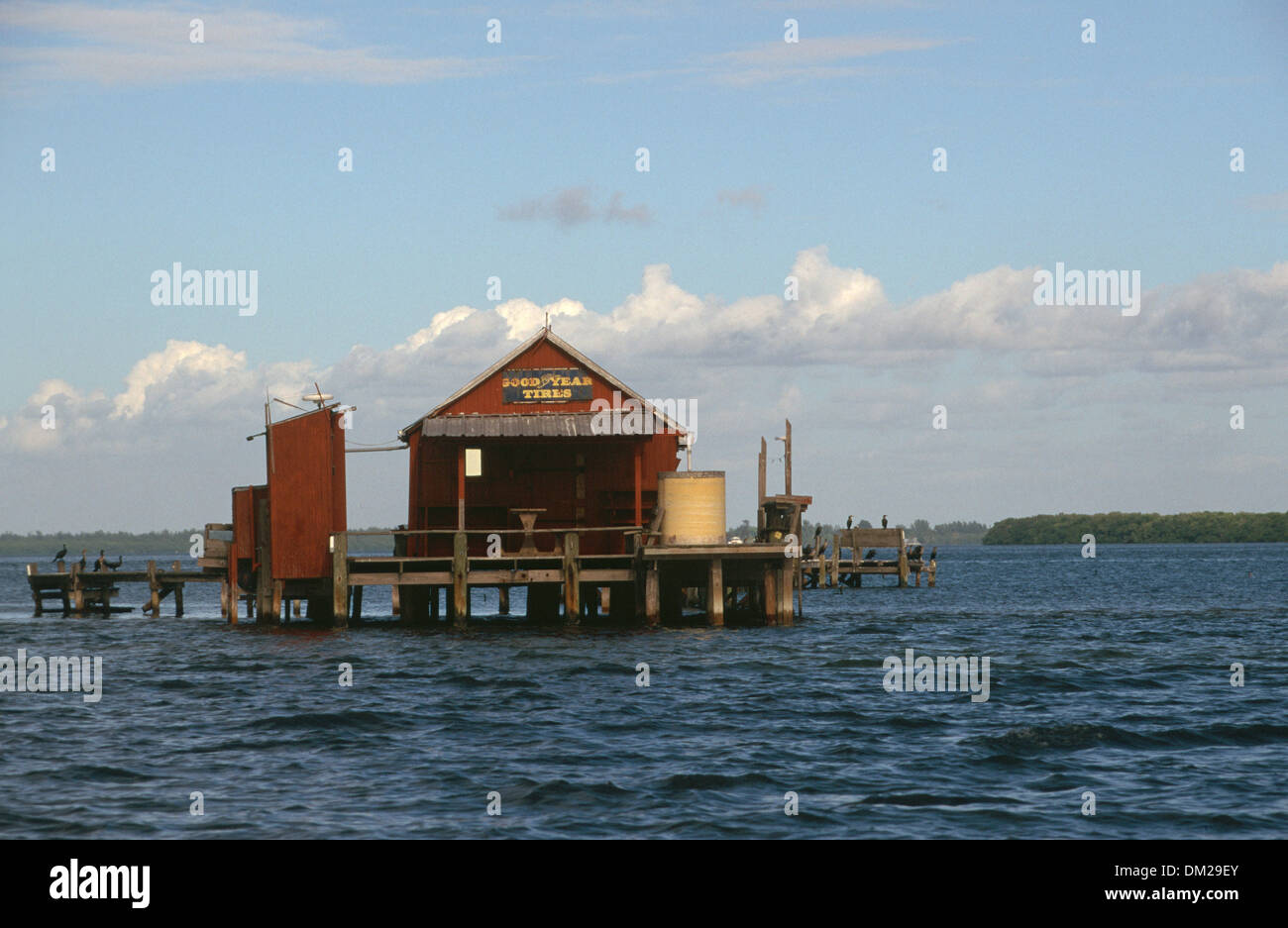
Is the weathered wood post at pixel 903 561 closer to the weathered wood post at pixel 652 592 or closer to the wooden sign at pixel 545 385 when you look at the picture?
the wooden sign at pixel 545 385

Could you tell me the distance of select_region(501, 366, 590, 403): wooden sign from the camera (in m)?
38.3

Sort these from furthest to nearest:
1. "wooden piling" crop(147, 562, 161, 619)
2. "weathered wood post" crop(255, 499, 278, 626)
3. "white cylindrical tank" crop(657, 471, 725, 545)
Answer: "wooden piling" crop(147, 562, 161, 619)
"weathered wood post" crop(255, 499, 278, 626)
"white cylindrical tank" crop(657, 471, 725, 545)

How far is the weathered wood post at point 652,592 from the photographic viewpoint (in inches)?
1417

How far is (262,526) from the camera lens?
38562 millimetres

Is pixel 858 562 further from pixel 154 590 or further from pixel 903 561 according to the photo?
pixel 154 590

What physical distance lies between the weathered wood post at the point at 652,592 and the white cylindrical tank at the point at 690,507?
0.94m

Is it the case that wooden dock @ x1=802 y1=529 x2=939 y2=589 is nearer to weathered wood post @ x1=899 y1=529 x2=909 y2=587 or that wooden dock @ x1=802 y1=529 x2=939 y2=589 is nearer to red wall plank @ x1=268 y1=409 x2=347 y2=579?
weathered wood post @ x1=899 y1=529 x2=909 y2=587

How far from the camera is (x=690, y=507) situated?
116ft

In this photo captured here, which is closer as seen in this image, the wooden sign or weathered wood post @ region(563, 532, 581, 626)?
weathered wood post @ region(563, 532, 581, 626)

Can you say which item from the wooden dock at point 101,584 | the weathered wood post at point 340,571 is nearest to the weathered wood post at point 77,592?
the wooden dock at point 101,584

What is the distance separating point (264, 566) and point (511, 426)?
834cm

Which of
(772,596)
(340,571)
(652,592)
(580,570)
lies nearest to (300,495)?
(340,571)

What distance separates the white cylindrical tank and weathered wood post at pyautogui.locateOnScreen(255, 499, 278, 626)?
11113 mm

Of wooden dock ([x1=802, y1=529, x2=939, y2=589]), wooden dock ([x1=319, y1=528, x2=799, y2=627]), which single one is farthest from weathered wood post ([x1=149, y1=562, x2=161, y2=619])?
wooden dock ([x1=802, y1=529, x2=939, y2=589])
